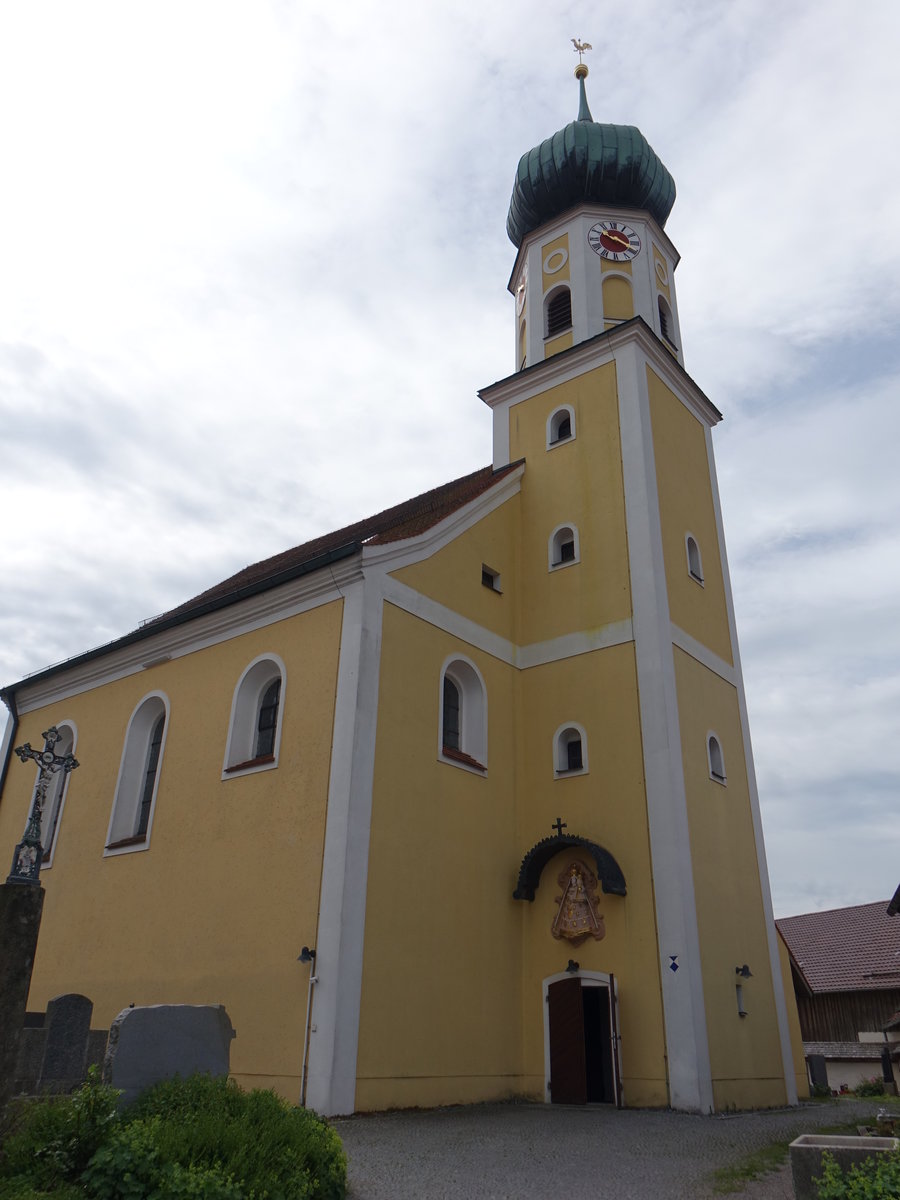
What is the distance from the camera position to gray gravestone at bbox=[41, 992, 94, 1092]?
7.36 metres

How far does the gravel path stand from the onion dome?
17.3 metres

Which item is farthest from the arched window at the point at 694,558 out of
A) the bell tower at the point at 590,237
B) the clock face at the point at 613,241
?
the clock face at the point at 613,241

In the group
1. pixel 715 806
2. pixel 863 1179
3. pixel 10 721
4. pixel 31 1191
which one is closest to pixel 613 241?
pixel 715 806

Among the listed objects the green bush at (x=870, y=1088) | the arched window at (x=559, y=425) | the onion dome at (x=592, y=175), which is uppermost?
the onion dome at (x=592, y=175)

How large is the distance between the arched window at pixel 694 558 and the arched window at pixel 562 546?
206 centimetres

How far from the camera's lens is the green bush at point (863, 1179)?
544 cm

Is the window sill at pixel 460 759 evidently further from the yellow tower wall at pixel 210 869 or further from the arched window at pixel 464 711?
the yellow tower wall at pixel 210 869

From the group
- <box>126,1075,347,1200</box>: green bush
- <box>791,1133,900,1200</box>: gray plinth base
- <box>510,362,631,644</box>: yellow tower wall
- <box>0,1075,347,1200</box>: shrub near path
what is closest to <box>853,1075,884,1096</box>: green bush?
<box>510,362,631,644</box>: yellow tower wall

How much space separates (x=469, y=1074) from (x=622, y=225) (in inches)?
655

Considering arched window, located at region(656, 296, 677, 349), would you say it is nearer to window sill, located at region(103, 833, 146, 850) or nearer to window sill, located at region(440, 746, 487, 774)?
window sill, located at region(440, 746, 487, 774)

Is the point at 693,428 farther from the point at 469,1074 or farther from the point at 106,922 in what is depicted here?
the point at 106,922

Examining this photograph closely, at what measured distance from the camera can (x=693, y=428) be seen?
1938 centimetres

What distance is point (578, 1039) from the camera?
44.1ft

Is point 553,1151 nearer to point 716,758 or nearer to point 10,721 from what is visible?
point 716,758
